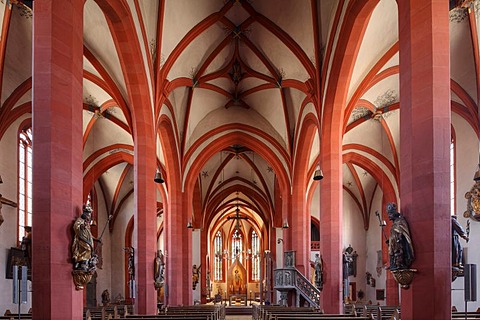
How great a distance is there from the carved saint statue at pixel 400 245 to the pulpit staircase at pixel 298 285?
13545 millimetres

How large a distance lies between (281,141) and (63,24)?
17.4m

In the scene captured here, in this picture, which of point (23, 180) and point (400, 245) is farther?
point (23, 180)

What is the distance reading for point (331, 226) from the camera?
16.1 m

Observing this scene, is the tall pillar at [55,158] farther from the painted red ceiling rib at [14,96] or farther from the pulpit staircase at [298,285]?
the pulpit staircase at [298,285]

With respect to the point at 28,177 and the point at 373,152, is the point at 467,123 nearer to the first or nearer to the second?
the point at 373,152

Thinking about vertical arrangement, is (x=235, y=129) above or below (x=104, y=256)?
above

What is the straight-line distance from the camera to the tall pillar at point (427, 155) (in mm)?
7535

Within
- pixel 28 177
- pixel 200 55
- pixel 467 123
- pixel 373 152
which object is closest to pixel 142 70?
pixel 200 55

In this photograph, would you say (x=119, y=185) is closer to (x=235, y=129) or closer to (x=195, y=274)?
(x=195, y=274)

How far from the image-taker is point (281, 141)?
2483 centimetres

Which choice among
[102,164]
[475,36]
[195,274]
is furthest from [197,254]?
[475,36]

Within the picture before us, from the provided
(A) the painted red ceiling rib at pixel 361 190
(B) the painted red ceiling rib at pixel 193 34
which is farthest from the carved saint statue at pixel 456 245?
(A) the painted red ceiling rib at pixel 361 190

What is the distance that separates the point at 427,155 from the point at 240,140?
60.9 feet

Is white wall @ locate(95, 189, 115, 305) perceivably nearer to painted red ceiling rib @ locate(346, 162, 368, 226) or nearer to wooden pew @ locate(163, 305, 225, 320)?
wooden pew @ locate(163, 305, 225, 320)
